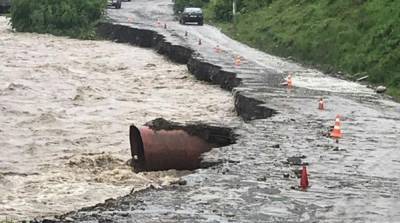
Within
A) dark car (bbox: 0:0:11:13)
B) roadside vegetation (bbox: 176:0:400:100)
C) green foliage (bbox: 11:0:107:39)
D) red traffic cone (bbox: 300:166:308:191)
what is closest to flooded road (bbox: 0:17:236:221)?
red traffic cone (bbox: 300:166:308:191)

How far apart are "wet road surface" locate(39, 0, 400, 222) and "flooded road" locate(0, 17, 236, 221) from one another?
5.26 feet

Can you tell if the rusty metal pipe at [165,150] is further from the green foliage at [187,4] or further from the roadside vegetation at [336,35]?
the green foliage at [187,4]

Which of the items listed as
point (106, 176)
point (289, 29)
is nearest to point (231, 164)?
point (106, 176)

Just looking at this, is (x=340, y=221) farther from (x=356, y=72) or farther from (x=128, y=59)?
(x=128, y=59)

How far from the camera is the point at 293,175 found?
1197cm

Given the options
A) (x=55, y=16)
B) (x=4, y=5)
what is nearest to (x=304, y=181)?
(x=55, y=16)

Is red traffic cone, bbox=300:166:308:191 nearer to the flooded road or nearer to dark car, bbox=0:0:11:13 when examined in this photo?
the flooded road

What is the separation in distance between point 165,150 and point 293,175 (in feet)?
12.4

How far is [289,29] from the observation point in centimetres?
4028

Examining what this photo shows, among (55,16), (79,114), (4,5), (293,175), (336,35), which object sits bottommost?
(79,114)

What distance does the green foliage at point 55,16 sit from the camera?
5447 cm

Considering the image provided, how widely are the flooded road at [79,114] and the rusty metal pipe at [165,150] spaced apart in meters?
0.39

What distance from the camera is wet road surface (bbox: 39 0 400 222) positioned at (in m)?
9.80

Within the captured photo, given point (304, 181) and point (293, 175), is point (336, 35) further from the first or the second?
point (304, 181)
